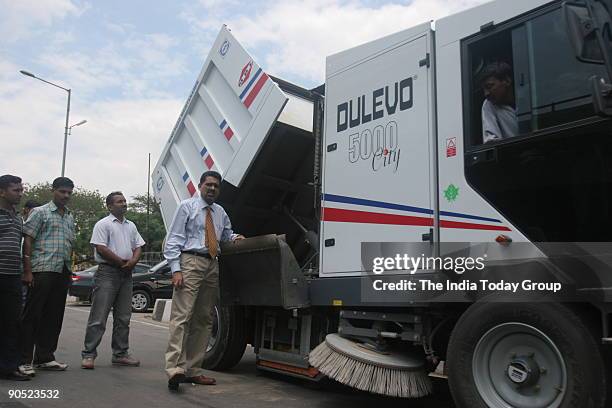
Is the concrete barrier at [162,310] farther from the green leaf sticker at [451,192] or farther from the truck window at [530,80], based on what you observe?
the truck window at [530,80]

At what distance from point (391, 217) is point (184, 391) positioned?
2.33m

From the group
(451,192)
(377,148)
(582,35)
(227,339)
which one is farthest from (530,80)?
(227,339)

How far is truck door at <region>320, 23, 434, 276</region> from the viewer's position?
393cm

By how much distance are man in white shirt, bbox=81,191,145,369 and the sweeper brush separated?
112 inches

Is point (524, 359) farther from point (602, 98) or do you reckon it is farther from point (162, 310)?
point (162, 310)

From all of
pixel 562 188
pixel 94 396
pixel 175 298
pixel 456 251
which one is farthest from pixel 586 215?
pixel 94 396

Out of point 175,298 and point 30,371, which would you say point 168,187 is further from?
point 30,371

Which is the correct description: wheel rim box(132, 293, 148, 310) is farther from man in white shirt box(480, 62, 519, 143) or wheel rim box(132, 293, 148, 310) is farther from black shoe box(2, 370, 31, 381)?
man in white shirt box(480, 62, 519, 143)

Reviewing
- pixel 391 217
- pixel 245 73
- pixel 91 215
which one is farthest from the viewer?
pixel 91 215

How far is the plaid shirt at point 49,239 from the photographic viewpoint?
17.9 feet

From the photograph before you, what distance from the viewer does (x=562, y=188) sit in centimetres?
330

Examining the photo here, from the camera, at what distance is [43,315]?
554 centimetres

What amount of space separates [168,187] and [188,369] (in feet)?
8.22

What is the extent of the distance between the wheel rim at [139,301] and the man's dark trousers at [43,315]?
9387 mm
